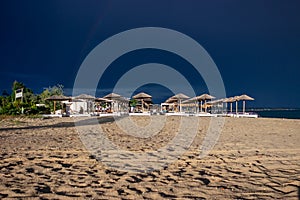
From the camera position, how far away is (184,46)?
28.3m

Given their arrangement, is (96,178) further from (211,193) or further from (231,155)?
(231,155)

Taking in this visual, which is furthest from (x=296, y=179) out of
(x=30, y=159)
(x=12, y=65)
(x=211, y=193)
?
(x=12, y=65)

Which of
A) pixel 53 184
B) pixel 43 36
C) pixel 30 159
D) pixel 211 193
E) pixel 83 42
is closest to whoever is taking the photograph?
pixel 211 193

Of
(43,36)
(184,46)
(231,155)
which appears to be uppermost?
(43,36)

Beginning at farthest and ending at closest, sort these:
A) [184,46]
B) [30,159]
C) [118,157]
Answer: [184,46], [118,157], [30,159]

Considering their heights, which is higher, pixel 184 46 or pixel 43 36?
pixel 43 36

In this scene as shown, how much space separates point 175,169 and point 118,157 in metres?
1.14

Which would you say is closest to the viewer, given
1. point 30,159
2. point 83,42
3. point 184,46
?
point 30,159

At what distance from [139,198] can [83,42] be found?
4854 cm

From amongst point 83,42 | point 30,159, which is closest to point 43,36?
point 83,42

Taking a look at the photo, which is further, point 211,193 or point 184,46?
point 184,46

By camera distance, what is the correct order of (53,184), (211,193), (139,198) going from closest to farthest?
(139,198) < (211,193) < (53,184)

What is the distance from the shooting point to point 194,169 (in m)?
3.08

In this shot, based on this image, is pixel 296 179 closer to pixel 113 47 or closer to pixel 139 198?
pixel 139 198
